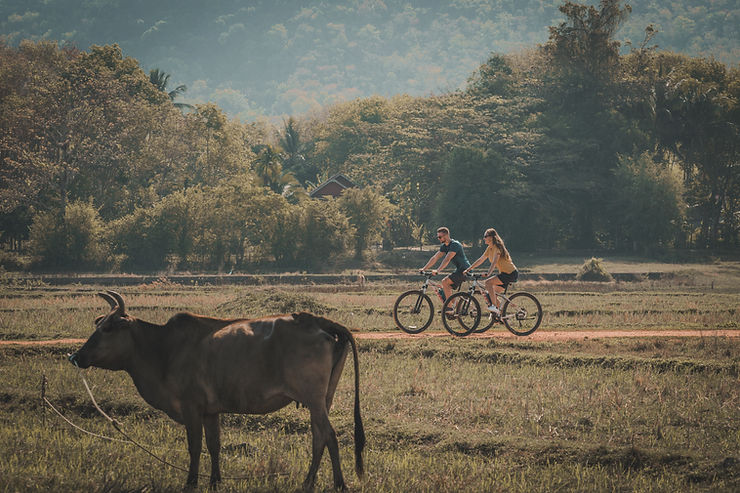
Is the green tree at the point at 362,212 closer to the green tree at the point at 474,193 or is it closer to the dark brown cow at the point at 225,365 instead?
the green tree at the point at 474,193

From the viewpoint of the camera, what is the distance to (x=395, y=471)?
26.4 feet

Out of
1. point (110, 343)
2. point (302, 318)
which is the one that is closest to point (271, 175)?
point (110, 343)

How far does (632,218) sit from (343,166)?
31.5 metres

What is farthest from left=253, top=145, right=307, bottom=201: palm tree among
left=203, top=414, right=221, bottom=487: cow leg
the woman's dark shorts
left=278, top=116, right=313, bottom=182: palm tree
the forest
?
left=203, top=414, right=221, bottom=487: cow leg

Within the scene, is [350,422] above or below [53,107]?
below

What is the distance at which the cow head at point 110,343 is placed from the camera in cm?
764

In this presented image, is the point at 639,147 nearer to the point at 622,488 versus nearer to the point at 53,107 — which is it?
the point at 53,107

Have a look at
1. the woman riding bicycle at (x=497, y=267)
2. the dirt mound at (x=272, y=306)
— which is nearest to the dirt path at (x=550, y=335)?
the woman riding bicycle at (x=497, y=267)

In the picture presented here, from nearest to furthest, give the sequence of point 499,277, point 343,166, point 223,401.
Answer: point 223,401
point 499,277
point 343,166

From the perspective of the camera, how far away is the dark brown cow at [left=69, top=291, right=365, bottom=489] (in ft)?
24.2

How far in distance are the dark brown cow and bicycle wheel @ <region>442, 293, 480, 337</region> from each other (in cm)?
931

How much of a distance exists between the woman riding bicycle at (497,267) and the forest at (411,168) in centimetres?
2905

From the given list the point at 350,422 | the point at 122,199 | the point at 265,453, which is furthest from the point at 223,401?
the point at 122,199

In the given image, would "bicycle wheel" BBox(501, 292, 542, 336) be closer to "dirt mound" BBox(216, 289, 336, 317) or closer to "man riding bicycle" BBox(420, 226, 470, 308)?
"man riding bicycle" BBox(420, 226, 470, 308)
